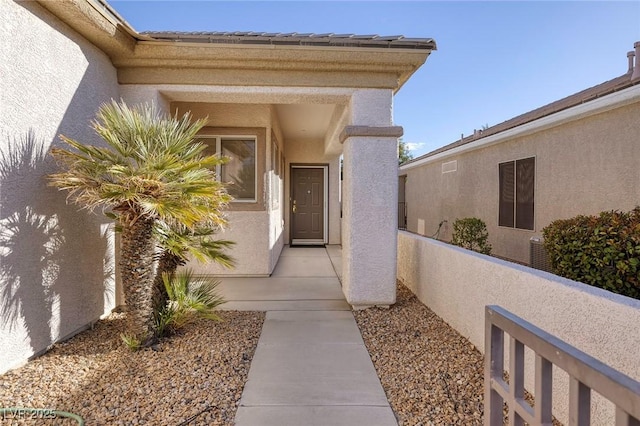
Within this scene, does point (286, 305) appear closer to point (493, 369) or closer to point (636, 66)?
point (493, 369)

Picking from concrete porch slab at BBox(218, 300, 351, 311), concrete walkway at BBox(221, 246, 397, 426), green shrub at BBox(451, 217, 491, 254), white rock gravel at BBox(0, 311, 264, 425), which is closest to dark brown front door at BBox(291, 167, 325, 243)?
green shrub at BBox(451, 217, 491, 254)

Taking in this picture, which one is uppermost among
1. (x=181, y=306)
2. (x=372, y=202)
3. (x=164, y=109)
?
(x=164, y=109)

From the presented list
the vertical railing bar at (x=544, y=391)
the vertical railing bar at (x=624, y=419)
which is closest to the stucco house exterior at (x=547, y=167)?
the vertical railing bar at (x=544, y=391)

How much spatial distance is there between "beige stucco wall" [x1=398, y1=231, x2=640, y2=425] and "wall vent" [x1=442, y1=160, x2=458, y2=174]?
6355 mm

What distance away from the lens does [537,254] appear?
6816mm

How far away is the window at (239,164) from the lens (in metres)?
7.32

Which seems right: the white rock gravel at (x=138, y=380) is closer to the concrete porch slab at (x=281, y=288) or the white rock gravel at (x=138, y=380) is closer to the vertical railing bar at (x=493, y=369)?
the concrete porch slab at (x=281, y=288)

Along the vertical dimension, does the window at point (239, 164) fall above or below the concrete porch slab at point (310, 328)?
above

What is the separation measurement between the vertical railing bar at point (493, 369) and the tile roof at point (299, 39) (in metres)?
4.11

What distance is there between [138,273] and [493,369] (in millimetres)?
3362

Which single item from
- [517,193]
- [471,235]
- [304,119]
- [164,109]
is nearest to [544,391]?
[164,109]

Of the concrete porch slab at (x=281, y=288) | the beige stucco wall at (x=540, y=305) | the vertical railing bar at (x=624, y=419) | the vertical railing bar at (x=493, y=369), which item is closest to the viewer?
the vertical railing bar at (x=624, y=419)

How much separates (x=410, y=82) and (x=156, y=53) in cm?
378

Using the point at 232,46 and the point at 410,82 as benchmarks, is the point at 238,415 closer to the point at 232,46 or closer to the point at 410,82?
the point at 232,46
